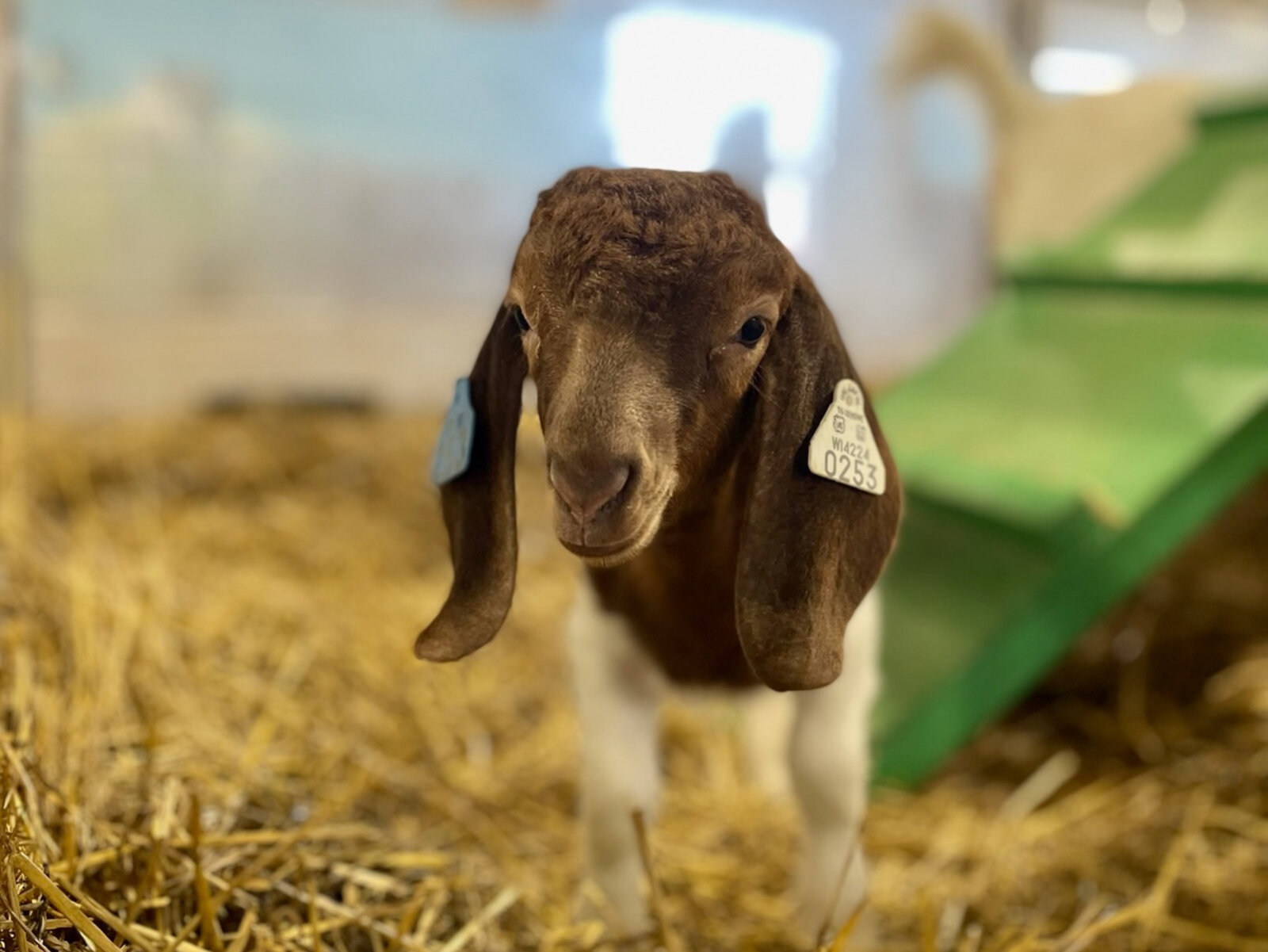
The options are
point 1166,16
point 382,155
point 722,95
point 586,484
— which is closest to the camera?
point 586,484

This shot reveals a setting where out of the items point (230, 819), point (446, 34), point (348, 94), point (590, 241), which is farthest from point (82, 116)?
point (590, 241)

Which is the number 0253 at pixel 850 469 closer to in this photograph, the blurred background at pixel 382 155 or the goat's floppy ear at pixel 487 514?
the goat's floppy ear at pixel 487 514

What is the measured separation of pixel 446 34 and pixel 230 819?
2.44 meters

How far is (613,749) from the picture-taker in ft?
3.33

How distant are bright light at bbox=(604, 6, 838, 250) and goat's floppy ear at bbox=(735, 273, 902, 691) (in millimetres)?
88

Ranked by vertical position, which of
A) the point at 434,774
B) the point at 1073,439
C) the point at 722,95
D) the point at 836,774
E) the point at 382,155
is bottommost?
the point at 434,774

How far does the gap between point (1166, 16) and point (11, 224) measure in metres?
2.64

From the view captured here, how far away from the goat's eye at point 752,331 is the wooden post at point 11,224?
2381 millimetres

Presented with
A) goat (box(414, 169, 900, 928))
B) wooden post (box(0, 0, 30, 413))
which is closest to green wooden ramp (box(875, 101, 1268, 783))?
goat (box(414, 169, 900, 928))

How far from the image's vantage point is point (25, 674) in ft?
3.78

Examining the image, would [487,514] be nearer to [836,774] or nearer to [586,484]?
[586,484]

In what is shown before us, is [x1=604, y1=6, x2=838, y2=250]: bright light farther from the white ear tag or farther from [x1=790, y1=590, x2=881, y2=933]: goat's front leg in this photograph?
[x1=790, y1=590, x2=881, y2=933]: goat's front leg

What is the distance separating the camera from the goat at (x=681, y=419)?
0.58 metres

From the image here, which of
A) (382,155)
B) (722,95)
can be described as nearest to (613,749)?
(722,95)
